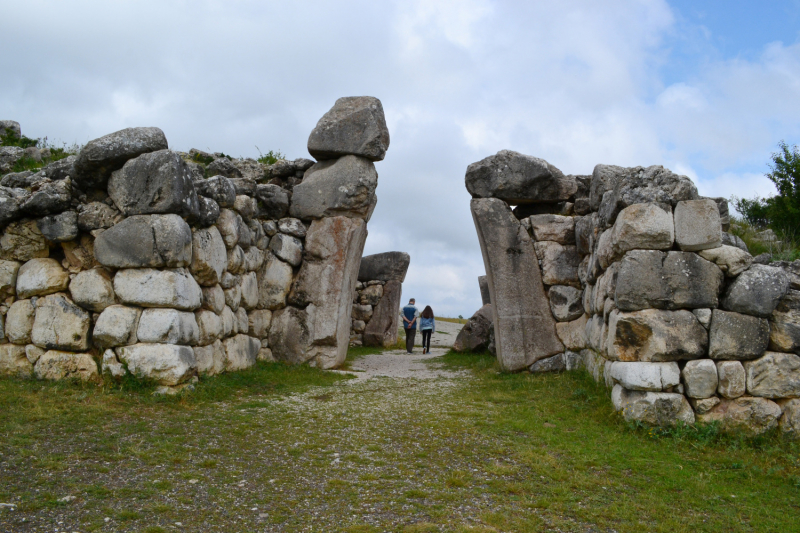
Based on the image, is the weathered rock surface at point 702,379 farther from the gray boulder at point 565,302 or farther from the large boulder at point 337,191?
the large boulder at point 337,191

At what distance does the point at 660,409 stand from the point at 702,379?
0.57 meters

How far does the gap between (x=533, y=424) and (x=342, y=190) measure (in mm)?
5899

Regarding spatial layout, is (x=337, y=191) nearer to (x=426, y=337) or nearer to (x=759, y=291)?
(x=426, y=337)

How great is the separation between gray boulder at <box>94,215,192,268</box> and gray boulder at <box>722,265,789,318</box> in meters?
6.61

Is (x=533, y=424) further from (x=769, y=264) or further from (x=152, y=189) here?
(x=152, y=189)

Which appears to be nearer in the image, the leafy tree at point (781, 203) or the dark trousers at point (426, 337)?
the leafy tree at point (781, 203)

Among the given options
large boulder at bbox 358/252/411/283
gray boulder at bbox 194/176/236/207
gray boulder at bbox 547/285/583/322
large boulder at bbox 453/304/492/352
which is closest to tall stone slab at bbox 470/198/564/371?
gray boulder at bbox 547/285/583/322

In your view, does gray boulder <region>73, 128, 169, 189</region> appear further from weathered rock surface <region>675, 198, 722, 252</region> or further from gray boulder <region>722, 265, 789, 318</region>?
gray boulder <region>722, 265, 789, 318</region>

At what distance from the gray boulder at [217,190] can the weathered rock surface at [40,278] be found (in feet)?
7.09

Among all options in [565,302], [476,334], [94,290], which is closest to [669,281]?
[565,302]

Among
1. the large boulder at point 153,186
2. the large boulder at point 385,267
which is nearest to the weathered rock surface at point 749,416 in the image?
the large boulder at point 153,186

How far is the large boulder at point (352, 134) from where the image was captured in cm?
1128

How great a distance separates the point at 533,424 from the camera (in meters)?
6.93

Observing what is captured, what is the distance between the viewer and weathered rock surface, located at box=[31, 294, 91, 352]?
777cm
